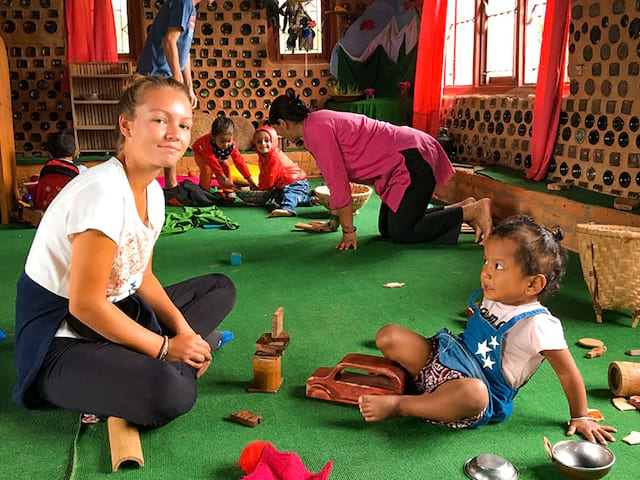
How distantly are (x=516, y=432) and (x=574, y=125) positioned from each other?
3.13 metres

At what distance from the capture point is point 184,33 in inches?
196

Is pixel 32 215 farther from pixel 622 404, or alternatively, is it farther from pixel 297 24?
pixel 297 24

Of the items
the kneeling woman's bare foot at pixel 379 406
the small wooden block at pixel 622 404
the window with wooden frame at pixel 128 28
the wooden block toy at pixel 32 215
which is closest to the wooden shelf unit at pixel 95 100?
the window with wooden frame at pixel 128 28

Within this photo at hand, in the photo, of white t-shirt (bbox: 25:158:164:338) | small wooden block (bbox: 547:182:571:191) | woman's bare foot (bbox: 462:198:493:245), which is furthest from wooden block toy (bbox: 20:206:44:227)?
small wooden block (bbox: 547:182:571:191)

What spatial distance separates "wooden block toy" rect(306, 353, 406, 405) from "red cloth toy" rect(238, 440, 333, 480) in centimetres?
41

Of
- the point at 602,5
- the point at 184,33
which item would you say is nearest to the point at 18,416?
the point at 184,33

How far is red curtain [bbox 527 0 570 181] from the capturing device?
14.8 ft

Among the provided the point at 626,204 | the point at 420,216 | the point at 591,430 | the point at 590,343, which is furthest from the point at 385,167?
the point at 591,430

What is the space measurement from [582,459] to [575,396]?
0.22 m

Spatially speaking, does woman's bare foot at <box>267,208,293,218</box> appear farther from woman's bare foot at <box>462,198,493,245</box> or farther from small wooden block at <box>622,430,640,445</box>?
small wooden block at <box>622,430,640,445</box>

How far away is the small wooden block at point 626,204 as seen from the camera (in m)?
3.58

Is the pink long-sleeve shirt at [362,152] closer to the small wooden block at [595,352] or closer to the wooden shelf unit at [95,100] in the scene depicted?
the small wooden block at [595,352]

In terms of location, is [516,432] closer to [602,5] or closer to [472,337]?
[472,337]

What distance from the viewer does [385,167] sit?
4109 millimetres
